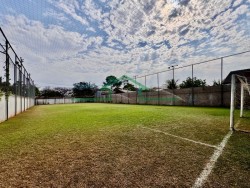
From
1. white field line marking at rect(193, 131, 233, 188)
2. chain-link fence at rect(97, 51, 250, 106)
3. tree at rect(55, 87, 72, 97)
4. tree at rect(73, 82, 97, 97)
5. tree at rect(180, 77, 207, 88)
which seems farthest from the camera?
tree at rect(55, 87, 72, 97)

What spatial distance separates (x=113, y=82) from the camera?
54281 mm

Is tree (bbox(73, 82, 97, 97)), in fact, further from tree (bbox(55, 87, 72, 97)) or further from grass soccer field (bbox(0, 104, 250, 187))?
grass soccer field (bbox(0, 104, 250, 187))

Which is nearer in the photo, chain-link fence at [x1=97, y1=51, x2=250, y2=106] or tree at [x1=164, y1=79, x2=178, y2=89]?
chain-link fence at [x1=97, y1=51, x2=250, y2=106]

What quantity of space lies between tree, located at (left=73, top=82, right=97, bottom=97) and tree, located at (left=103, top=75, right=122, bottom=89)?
4827 mm

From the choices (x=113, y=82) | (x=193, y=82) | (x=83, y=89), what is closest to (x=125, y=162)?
(x=193, y=82)

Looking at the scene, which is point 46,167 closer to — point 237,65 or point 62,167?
point 62,167

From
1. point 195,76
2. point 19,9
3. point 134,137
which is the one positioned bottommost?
point 134,137

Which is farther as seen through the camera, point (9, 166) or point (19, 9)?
point (19, 9)

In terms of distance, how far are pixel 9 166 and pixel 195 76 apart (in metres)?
17.6

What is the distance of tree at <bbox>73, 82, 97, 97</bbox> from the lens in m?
55.5

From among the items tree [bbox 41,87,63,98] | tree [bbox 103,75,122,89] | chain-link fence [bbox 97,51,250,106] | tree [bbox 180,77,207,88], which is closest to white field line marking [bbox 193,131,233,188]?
chain-link fence [bbox 97,51,250,106]

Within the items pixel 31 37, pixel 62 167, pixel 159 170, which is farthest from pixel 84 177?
pixel 31 37

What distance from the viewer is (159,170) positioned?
231cm

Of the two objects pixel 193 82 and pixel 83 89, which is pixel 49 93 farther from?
pixel 193 82
